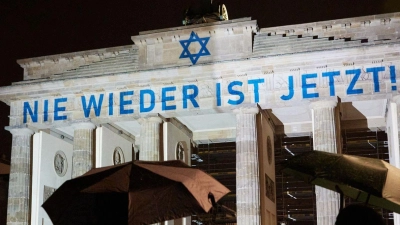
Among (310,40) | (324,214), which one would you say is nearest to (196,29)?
(310,40)

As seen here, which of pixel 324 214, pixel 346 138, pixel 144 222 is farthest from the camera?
pixel 346 138

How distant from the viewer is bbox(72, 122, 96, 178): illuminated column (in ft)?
88.4

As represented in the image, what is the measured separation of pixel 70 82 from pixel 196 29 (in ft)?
21.3

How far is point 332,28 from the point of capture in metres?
25.3

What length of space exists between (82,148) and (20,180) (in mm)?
3544

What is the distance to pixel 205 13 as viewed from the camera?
90.1 feet

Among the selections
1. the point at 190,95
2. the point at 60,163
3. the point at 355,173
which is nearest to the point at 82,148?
the point at 60,163

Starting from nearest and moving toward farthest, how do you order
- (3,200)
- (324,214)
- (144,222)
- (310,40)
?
(144,222) < (324,214) < (310,40) < (3,200)

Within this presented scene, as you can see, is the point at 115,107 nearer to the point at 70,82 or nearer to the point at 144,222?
the point at 70,82

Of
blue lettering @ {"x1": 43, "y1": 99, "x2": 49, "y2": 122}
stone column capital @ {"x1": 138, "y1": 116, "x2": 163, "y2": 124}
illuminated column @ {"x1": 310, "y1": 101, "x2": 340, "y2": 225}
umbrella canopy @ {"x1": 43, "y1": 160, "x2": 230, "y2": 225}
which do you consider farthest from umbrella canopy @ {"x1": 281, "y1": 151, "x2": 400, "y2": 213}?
blue lettering @ {"x1": 43, "y1": 99, "x2": 49, "y2": 122}

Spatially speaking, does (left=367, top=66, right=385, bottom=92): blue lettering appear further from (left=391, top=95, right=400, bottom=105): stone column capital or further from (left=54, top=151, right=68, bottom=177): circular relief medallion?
(left=54, top=151, right=68, bottom=177): circular relief medallion

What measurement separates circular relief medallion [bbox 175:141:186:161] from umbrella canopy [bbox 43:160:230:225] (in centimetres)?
2153

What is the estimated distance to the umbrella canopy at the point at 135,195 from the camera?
7.00 m

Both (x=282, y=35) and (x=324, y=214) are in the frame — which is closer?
(x=324, y=214)
